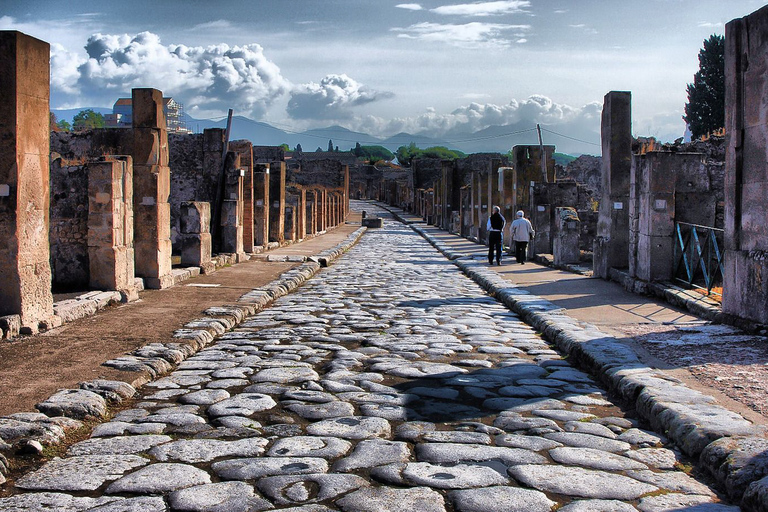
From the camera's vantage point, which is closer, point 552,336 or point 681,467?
point 681,467

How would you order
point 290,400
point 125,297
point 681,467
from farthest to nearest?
1. point 125,297
2. point 290,400
3. point 681,467

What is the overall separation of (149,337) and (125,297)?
285 centimetres

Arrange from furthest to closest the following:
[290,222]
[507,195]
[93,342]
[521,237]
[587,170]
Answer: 1. [587,170]
2. [290,222]
3. [507,195]
4. [521,237]
5. [93,342]

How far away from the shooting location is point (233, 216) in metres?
17.5

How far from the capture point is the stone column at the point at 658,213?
11.4 metres

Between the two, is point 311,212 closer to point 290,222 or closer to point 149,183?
point 290,222

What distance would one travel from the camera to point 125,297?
1007cm

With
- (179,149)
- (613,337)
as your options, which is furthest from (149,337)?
(179,149)

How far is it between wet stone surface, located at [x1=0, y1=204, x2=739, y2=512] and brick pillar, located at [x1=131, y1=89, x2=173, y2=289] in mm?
4677

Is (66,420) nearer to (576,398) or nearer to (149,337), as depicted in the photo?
(149,337)

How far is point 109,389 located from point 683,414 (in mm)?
3749

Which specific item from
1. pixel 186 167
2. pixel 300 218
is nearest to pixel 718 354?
pixel 186 167

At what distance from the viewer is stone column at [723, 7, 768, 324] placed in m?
7.84

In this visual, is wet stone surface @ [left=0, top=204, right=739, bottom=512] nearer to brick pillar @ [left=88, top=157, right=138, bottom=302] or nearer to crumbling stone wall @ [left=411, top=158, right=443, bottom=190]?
brick pillar @ [left=88, top=157, right=138, bottom=302]
